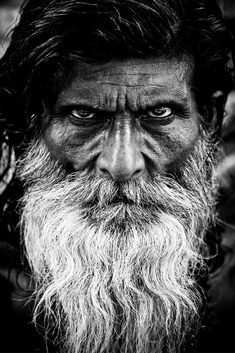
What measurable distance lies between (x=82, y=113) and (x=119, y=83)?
17cm

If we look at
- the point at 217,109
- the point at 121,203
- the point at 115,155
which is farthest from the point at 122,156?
the point at 217,109

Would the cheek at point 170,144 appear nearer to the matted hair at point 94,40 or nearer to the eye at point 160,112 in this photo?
the eye at point 160,112

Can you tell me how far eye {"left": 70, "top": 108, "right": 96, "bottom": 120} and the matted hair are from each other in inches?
4.3

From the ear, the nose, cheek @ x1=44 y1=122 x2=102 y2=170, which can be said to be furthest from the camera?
the ear

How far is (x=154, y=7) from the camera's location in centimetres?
171

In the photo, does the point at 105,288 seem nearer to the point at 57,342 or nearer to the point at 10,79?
the point at 57,342

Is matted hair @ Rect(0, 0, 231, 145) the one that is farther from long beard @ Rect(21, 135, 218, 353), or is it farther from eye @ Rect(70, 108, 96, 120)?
long beard @ Rect(21, 135, 218, 353)

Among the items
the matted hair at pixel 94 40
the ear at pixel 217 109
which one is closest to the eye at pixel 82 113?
the matted hair at pixel 94 40

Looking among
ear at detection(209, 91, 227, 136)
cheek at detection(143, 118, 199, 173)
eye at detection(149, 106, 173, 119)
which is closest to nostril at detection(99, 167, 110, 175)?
cheek at detection(143, 118, 199, 173)

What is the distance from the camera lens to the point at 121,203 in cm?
173

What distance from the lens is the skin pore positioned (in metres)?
1.72

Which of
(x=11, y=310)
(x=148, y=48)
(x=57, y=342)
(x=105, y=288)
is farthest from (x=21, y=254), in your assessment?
(x=148, y=48)

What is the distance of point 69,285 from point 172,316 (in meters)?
0.40

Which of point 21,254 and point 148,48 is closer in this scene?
point 148,48
